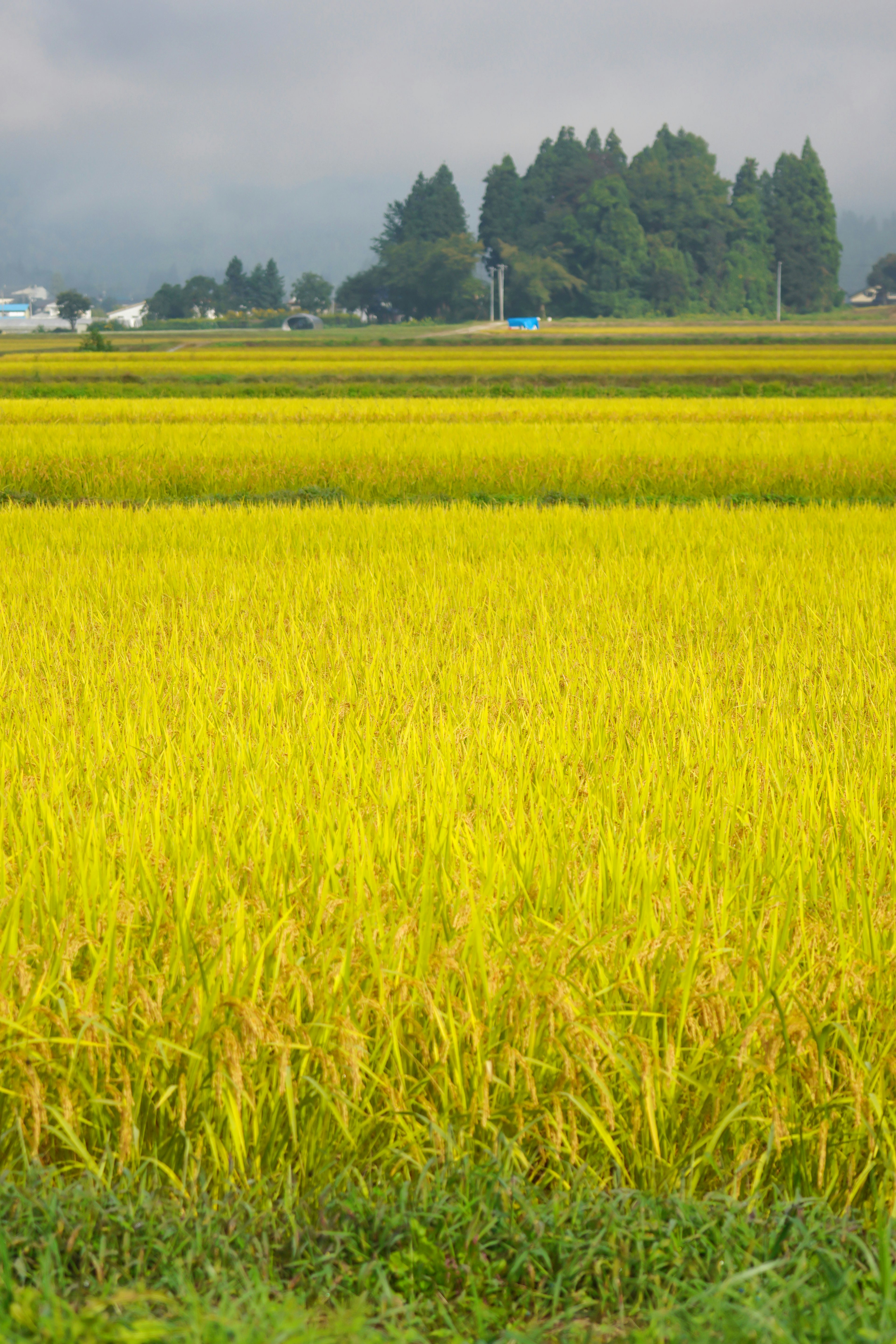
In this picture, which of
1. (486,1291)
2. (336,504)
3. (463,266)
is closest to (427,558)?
(336,504)

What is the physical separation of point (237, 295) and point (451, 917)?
13214 centimetres

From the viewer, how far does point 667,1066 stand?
1.85 meters

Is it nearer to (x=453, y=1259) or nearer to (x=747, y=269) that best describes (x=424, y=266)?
(x=747, y=269)

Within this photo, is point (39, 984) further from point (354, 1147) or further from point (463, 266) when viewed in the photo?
point (463, 266)

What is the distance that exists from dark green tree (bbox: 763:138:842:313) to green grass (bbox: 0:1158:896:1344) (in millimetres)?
115271

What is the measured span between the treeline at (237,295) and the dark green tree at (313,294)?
0.13 feet

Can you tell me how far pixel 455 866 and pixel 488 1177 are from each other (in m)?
0.86

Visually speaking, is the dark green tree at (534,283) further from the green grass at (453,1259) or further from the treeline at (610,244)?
the green grass at (453,1259)

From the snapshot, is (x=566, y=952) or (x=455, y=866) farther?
(x=455, y=866)

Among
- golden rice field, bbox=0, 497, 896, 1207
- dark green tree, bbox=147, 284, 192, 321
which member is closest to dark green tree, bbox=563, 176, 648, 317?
dark green tree, bbox=147, 284, 192, 321

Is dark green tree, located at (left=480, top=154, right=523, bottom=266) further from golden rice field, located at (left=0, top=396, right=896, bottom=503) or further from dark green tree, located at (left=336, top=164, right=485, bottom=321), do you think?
golden rice field, located at (left=0, top=396, right=896, bottom=503)

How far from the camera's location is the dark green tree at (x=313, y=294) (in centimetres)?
12625

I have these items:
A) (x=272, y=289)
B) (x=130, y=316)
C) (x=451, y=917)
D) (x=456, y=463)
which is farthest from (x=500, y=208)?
(x=451, y=917)

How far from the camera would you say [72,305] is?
106 m
